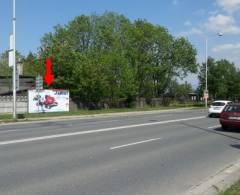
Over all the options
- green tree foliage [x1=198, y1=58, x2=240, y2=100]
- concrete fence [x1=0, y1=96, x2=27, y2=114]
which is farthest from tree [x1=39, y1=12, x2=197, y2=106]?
concrete fence [x1=0, y1=96, x2=27, y2=114]

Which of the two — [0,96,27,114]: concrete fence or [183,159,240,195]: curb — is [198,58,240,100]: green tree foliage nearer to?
[0,96,27,114]: concrete fence

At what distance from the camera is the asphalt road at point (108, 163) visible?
8.45 m

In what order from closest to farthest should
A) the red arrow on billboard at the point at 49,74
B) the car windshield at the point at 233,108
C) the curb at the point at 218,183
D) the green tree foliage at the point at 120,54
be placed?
1. the curb at the point at 218,183
2. the car windshield at the point at 233,108
3. the red arrow on billboard at the point at 49,74
4. the green tree foliage at the point at 120,54

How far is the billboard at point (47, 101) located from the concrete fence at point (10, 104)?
2.39ft

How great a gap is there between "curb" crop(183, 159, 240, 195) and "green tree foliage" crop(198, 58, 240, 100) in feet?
217

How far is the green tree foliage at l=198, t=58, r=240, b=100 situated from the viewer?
2973 inches

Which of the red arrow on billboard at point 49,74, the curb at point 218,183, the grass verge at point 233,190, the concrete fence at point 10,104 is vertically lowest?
the curb at point 218,183

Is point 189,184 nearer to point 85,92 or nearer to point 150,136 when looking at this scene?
point 150,136

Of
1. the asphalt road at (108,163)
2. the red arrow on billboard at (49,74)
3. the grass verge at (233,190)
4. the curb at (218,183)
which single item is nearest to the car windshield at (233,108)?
the asphalt road at (108,163)

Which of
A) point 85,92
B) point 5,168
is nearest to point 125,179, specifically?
point 5,168

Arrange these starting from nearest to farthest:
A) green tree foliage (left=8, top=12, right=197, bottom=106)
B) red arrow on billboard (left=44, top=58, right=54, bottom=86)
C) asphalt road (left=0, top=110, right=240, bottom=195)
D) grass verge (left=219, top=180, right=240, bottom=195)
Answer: grass verge (left=219, top=180, right=240, bottom=195), asphalt road (left=0, top=110, right=240, bottom=195), red arrow on billboard (left=44, top=58, right=54, bottom=86), green tree foliage (left=8, top=12, right=197, bottom=106)

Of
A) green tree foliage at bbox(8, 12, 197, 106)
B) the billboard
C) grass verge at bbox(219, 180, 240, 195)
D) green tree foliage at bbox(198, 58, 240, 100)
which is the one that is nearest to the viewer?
grass verge at bbox(219, 180, 240, 195)

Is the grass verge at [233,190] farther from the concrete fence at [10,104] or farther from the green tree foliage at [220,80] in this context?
the green tree foliage at [220,80]

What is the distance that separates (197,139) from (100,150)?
18.5 ft
